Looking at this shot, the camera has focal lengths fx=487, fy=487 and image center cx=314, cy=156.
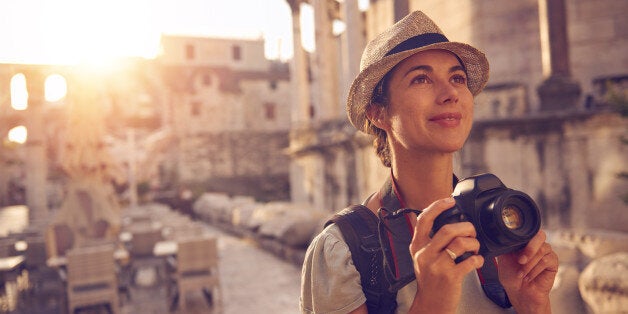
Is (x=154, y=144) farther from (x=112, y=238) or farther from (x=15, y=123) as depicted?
(x=112, y=238)

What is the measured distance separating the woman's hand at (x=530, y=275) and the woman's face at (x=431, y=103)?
37 centimetres

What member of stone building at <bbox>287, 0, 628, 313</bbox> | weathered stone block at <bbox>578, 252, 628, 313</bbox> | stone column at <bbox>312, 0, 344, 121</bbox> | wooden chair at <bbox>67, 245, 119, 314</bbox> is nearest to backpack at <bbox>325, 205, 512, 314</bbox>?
weathered stone block at <bbox>578, 252, 628, 313</bbox>

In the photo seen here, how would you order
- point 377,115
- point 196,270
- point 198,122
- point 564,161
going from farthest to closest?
point 198,122 → point 196,270 → point 564,161 → point 377,115

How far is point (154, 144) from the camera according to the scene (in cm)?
3712

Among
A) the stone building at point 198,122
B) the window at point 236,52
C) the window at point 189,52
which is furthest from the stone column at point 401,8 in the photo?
the window at point 236,52

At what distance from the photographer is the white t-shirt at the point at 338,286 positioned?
4.57 ft

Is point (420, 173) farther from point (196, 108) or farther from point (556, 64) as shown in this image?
point (196, 108)

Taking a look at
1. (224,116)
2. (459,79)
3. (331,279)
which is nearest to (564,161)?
(459,79)

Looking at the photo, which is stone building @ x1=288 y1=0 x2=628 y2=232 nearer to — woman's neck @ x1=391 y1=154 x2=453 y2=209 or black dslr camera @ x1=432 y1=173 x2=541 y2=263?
woman's neck @ x1=391 y1=154 x2=453 y2=209

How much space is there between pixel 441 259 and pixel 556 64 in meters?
7.74

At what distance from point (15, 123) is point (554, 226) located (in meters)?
27.7

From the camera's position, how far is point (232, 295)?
313 inches

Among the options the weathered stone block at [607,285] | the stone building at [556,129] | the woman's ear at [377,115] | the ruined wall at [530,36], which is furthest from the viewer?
the ruined wall at [530,36]

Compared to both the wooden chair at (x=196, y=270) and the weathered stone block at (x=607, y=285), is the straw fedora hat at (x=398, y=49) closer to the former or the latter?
the weathered stone block at (x=607, y=285)
